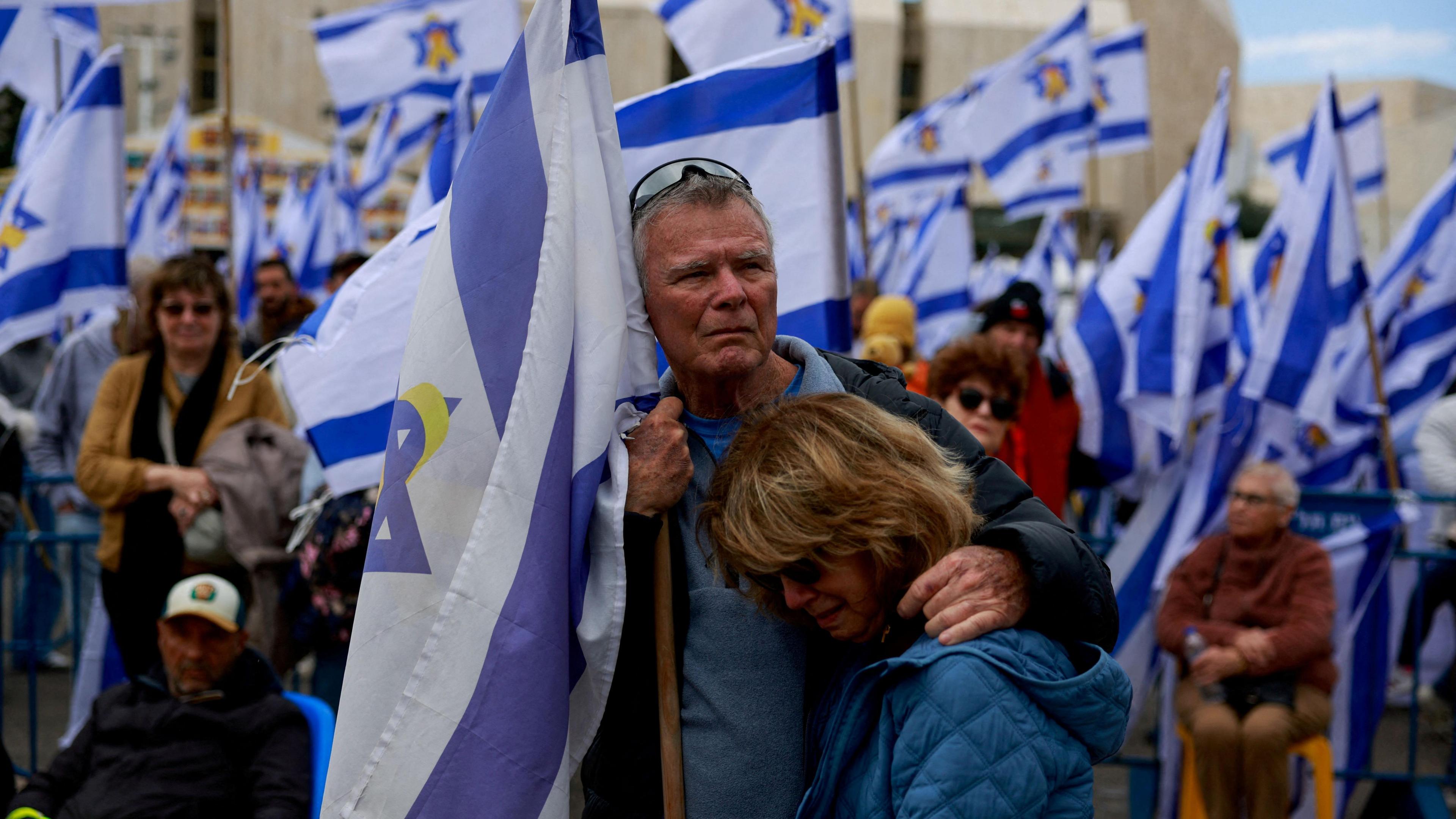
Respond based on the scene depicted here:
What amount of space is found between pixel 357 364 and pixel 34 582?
2.70m

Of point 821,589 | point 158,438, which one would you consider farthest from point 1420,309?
point 821,589

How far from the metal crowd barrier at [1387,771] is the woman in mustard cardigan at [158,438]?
3498 millimetres

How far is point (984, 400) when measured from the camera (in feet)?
14.4

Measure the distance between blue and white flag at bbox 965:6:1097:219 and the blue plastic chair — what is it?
750 cm

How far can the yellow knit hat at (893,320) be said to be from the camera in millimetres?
6230

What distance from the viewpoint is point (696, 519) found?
2084 mm

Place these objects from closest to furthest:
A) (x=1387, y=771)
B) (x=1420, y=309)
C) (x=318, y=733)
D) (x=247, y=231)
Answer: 1. (x=318, y=733)
2. (x=1387, y=771)
3. (x=1420, y=309)
4. (x=247, y=231)

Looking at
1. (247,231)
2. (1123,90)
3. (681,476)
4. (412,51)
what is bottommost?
(681,476)

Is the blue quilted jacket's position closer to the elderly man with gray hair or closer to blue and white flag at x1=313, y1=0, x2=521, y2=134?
the elderly man with gray hair

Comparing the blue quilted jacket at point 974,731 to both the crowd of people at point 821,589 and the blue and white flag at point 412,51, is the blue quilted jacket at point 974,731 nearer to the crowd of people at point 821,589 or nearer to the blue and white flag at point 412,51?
the crowd of people at point 821,589

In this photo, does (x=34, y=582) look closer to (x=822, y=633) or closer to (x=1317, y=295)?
(x=822, y=633)

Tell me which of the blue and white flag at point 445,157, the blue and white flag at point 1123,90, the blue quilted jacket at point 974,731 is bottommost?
the blue quilted jacket at point 974,731

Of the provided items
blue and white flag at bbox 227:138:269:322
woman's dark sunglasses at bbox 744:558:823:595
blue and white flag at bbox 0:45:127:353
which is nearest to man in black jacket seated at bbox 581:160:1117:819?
woman's dark sunglasses at bbox 744:558:823:595

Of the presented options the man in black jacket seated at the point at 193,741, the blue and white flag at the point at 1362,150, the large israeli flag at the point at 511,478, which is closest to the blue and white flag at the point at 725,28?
the man in black jacket seated at the point at 193,741
